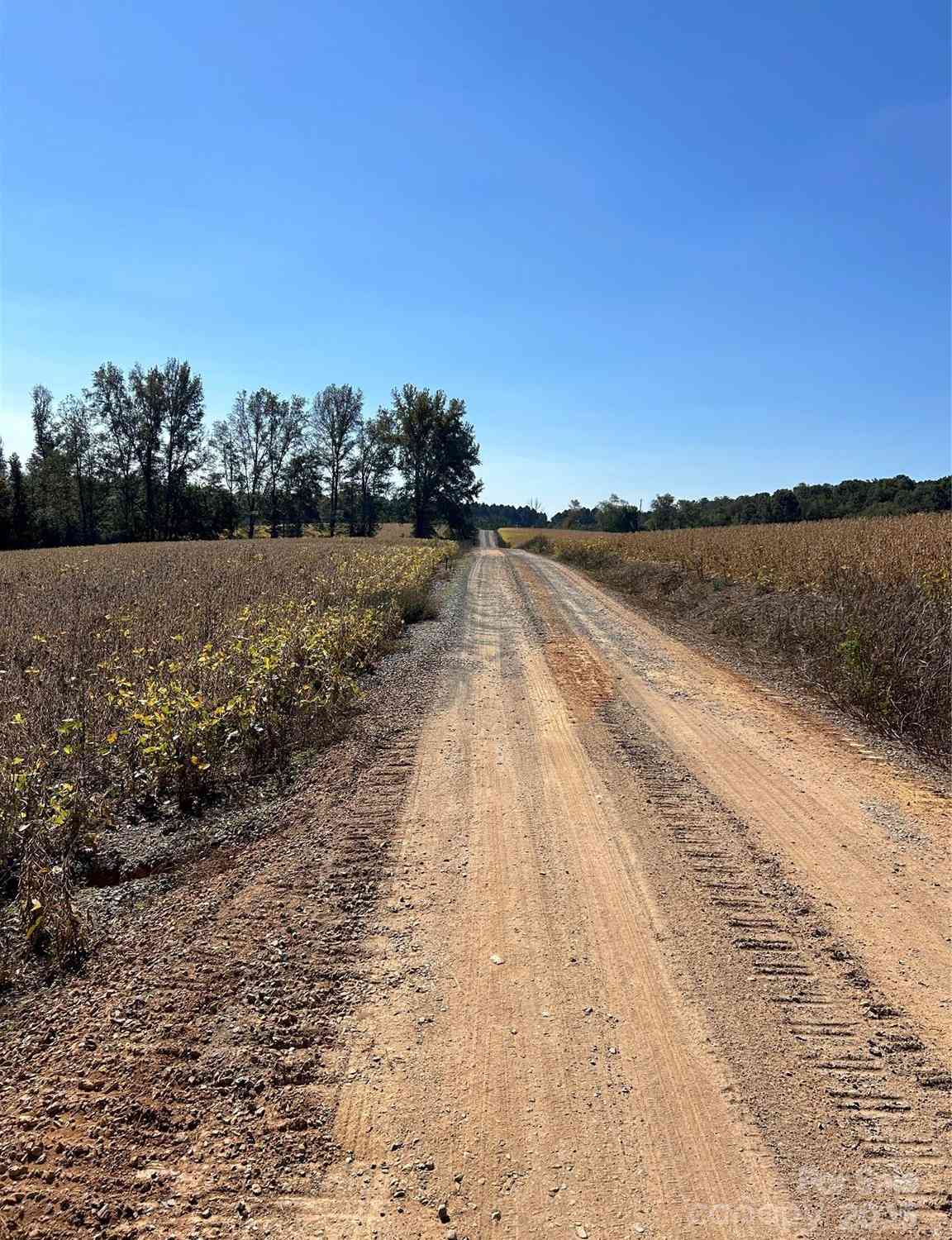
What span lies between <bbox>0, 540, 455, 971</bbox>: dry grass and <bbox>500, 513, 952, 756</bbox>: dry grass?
19.3ft

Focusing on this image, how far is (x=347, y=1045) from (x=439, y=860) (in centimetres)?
142

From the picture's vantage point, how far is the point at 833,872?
3799 millimetres

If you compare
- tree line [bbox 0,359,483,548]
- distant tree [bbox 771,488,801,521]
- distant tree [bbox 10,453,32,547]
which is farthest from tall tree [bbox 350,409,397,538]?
distant tree [bbox 771,488,801,521]

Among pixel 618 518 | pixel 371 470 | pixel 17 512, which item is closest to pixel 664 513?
pixel 618 518

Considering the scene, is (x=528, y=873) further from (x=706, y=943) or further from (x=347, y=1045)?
(x=347, y=1045)

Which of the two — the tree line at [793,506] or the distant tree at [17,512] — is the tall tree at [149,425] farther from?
the tree line at [793,506]

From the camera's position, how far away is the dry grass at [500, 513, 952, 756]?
6.52m

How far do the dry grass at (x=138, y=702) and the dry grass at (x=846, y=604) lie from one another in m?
5.88

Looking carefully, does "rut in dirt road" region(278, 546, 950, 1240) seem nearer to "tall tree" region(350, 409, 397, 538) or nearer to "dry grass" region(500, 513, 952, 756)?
"dry grass" region(500, 513, 952, 756)

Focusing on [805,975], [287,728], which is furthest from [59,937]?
[805,975]

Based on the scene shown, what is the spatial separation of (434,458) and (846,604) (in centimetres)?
5145

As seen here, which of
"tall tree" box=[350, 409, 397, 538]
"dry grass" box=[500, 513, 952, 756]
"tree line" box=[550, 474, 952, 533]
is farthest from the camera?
"tall tree" box=[350, 409, 397, 538]

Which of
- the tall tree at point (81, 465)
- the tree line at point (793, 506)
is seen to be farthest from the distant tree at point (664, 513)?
→ the tall tree at point (81, 465)

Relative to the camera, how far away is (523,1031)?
2607 mm
